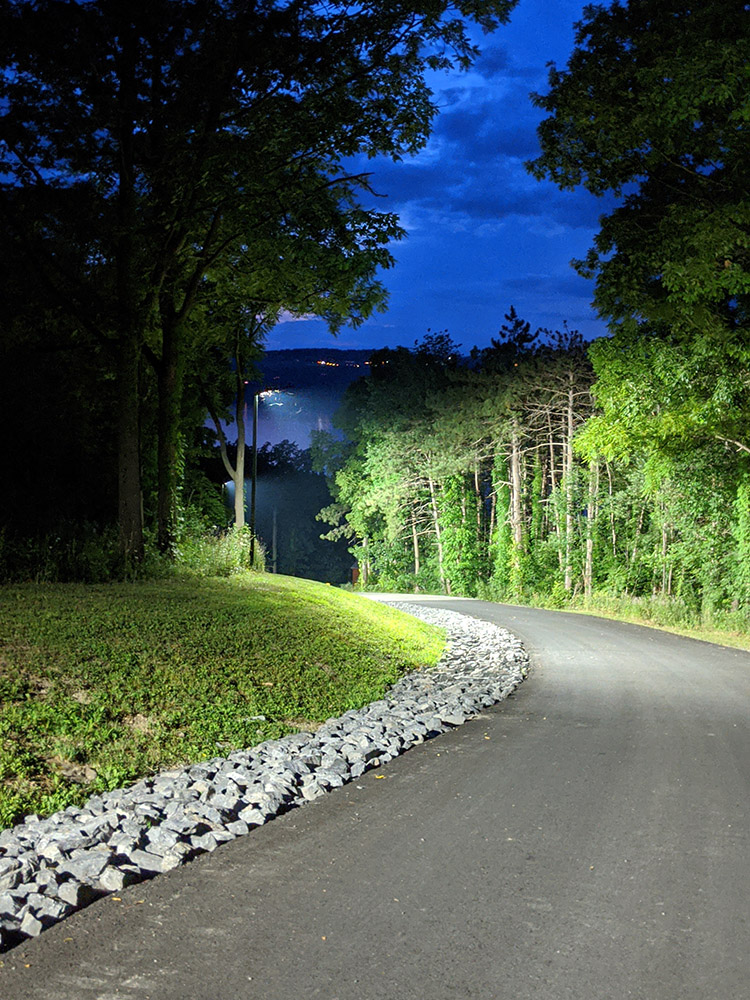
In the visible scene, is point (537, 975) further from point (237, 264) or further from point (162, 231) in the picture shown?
point (237, 264)

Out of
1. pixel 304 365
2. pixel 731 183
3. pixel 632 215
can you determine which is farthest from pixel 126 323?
pixel 304 365

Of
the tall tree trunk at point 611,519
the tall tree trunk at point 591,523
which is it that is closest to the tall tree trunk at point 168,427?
the tall tree trunk at point 591,523

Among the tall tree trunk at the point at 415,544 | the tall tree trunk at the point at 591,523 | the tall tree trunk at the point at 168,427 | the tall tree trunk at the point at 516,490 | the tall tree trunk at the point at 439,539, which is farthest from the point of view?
the tall tree trunk at the point at 415,544

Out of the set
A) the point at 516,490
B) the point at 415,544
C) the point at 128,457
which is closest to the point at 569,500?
the point at 516,490

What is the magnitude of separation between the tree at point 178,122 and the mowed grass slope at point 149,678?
5.32m

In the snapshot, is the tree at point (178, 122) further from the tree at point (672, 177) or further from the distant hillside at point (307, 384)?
the distant hillside at point (307, 384)

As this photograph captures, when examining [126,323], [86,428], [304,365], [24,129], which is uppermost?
[304,365]

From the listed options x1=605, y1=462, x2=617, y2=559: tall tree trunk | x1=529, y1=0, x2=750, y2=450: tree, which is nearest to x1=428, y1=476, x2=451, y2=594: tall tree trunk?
x1=605, y1=462, x2=617, y2=559: tall tree trunk

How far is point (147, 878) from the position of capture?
4836 mm

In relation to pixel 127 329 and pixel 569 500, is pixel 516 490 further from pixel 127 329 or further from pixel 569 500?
Answer: pixel 127 329

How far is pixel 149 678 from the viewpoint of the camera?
8922 millimetres

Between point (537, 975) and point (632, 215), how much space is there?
58.1ft

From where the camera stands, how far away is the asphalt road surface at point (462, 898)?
12.0ft

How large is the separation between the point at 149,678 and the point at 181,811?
3259 mm
